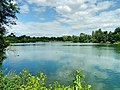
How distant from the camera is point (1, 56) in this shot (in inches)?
707

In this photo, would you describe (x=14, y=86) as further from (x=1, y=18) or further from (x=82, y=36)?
(x=82, y=36)

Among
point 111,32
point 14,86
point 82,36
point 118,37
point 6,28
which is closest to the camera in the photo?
point 14,86

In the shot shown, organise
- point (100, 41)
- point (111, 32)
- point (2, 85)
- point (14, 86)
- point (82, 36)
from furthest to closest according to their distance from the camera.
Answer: point (82, 36)
point (100, 41)
point (111, 32)
point (14, 86)
point (2, 85)

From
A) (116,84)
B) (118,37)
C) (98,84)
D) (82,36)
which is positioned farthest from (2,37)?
(82,36)

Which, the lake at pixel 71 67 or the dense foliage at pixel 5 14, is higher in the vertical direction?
the dense foliage at pixel 5 14

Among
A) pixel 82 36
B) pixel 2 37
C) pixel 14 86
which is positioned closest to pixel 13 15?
pixel 2 37

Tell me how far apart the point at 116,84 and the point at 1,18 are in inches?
497

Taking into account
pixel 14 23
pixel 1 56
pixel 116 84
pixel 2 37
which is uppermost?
pixel 14 23

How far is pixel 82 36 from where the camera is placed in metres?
171

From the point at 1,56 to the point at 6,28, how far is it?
9.59ft

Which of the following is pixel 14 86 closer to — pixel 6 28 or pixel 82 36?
pixel 6 28

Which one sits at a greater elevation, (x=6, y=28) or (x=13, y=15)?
(x=13, y=15)

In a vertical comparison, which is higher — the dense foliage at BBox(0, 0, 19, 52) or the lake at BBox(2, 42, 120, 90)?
the dense foliage at BBox(0, 0, 19, 52)

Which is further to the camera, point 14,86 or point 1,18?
point 1,18
